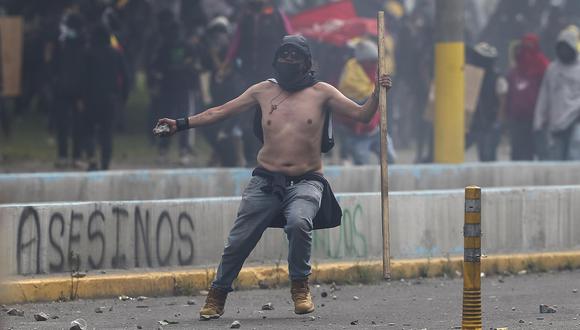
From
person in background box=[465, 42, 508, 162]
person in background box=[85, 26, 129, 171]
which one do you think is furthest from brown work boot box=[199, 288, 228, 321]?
person in background box=[465, 42, 508, 162]

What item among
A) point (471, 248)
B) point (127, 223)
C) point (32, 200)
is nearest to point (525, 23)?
point (32, 200)

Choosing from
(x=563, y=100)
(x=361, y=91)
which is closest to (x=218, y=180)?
(x=361, y=91)

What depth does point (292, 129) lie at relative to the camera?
977cm

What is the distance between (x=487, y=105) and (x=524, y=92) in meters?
1.02

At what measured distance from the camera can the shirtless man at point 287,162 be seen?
31.6 feet

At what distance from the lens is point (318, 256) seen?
475 inches

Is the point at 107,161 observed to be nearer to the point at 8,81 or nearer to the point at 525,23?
the point at 8,81

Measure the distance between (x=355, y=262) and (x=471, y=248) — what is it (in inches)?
173

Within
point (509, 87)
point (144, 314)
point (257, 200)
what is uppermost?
point (509, 87)

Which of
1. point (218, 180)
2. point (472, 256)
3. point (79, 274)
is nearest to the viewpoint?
point (472, 256)

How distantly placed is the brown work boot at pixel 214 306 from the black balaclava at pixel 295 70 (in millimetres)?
1331

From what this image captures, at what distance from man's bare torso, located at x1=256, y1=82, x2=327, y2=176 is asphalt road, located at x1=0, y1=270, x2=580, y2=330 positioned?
95 cm

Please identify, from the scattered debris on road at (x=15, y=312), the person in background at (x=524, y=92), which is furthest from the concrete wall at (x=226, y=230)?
the person in background at (x=524, y=92)

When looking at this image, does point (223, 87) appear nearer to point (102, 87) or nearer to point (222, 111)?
point (102, 87)
